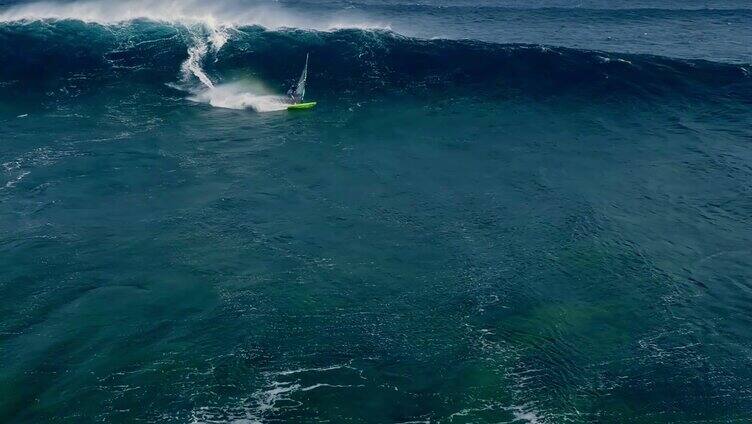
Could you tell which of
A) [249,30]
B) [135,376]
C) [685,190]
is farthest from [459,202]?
[249,30]

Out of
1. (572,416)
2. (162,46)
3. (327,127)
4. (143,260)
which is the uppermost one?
(162,46)

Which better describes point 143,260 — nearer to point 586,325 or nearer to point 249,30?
point 586,325

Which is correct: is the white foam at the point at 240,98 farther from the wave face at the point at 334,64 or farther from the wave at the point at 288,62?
the wave face at the point at 334,64

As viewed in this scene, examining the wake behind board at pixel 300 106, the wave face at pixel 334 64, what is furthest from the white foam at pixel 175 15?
the wake behind board at pixel 300 106

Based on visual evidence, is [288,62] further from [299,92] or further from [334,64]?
[299,92]

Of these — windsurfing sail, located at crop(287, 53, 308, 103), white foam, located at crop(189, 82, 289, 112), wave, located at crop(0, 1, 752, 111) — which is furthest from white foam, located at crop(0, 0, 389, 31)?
windsurfing sail, located at crop(287, 53, 308, 103)

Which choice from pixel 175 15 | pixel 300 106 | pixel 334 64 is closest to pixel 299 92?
pixel 300 106

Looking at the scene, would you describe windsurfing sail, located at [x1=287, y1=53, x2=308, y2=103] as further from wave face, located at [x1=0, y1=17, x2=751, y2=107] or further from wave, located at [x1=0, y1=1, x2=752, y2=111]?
wave face, located at [x1=0, y1=17, x2=751, y2=107]
